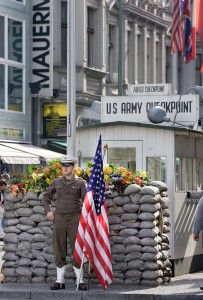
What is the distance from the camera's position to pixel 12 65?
42656 millimetres

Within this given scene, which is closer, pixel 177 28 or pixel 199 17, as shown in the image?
pixel 199 17

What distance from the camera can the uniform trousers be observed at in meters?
17.1

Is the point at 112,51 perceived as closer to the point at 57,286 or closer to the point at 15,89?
the point at 15,89

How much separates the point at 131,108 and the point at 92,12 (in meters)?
25.7

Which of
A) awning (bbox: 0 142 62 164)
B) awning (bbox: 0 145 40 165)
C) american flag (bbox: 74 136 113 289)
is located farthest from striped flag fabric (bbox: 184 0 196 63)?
american flag (bbox: 74 136 113 289)

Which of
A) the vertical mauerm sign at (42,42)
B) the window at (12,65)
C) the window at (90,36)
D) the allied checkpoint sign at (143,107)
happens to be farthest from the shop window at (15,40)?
the allied checkpoint sign at (143,107)

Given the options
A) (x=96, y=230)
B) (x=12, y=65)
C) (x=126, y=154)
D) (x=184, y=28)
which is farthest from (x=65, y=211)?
(x=12, y=65)

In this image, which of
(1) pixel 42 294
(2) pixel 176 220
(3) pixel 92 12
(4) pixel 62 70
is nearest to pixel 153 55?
(3) pixel 92 12

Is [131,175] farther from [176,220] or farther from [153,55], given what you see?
[153,55]

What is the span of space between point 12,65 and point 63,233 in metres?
25.9

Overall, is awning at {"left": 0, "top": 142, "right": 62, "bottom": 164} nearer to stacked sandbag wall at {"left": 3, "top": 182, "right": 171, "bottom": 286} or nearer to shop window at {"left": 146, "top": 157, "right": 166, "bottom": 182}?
shop window at {"left": 146, "top": 157, "right": 166, "bottom": 182}

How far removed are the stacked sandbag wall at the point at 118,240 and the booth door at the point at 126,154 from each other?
2.21m

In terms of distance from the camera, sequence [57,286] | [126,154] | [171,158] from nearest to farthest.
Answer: [57,286] < [171,158] < [126,154]

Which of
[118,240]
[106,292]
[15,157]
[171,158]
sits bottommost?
[106,292]
